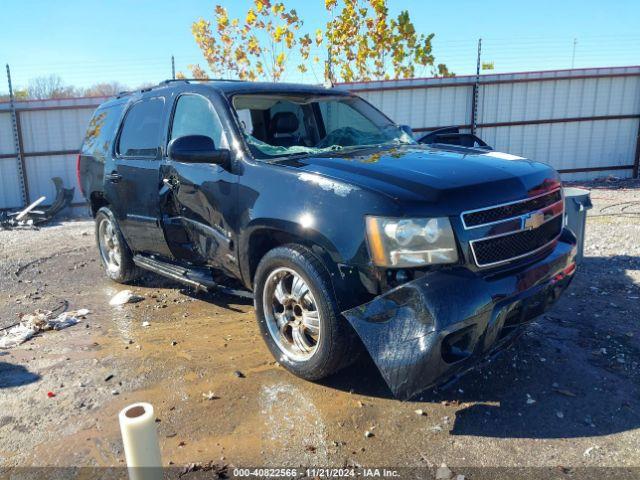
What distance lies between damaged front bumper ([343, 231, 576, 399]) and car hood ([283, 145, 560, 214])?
43 cm

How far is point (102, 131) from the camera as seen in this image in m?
5.64

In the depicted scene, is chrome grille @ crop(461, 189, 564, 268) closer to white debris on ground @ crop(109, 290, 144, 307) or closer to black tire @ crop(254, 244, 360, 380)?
black tire @ crop(254, 244, 360, 380)

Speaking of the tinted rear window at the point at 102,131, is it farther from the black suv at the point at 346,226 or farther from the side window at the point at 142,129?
the black suv at the point at 346,226

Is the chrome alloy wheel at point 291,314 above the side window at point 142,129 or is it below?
below

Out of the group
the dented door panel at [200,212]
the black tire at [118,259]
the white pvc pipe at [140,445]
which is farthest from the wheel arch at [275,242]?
the black tire at [118,259]

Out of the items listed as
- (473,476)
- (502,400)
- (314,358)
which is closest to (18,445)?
(314,358)

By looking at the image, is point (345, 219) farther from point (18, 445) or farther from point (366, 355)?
point (18, 445)

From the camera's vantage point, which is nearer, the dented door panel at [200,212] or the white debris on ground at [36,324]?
the dented door panel at [200,212]

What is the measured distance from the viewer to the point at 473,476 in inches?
96.1

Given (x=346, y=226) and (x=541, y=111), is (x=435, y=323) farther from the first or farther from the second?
(x=541, y=111)

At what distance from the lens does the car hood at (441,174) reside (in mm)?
2803

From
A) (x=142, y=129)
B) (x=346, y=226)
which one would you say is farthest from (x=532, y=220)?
(x=142, y=129)

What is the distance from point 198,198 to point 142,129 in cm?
135

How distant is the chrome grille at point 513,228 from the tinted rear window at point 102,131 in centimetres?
405
